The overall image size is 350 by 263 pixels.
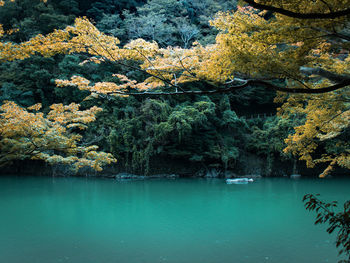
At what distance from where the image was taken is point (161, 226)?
667cm

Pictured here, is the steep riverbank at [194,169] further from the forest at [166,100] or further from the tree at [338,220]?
the tree at [338,220]

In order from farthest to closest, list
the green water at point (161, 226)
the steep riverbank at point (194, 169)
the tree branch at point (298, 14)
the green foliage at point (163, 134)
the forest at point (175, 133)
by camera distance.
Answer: the steep riverbank at point (194, 169) < the green foliage at point (163, 134) < the green water at point (161, 226) < the forest at point (175, 133) < the tree branch at point (298, 14)

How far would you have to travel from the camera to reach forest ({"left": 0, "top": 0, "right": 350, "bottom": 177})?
9.93ft

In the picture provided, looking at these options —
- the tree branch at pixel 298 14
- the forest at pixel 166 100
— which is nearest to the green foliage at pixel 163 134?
the forest at pixel 166 100

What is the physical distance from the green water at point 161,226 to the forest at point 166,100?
5.36 ft

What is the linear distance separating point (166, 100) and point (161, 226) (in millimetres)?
11972

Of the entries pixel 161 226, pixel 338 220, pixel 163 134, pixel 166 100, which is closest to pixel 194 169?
pixel 163 134

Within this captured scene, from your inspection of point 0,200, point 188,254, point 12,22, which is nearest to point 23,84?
point 12,22

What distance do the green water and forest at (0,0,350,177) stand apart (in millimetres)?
1633

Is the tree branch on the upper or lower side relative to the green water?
upper

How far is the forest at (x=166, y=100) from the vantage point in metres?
3.03

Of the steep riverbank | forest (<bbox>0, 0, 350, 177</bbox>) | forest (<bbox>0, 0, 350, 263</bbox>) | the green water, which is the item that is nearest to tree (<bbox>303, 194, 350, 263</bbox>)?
forest (<bbox>0, 0, 350, 263</bbox>)

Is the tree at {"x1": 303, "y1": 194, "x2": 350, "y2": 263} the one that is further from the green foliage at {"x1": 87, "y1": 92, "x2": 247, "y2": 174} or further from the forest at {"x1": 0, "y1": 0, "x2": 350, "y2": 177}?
the green foliage at {"x1": 87, "y1": 92, "x2": 247, "y2": 174}

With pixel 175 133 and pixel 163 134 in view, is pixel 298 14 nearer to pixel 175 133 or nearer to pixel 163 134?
pixel 163 134
